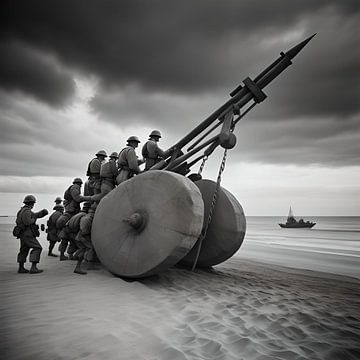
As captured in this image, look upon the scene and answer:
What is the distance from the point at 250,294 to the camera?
5.13m

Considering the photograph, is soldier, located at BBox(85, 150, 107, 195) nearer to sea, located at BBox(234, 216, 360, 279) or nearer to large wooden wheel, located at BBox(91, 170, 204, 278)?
large wooden wheel, located at BBox(91, 170, 204, 278)

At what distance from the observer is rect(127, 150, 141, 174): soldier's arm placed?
658 centimetres

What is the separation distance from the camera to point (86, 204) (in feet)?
23.4

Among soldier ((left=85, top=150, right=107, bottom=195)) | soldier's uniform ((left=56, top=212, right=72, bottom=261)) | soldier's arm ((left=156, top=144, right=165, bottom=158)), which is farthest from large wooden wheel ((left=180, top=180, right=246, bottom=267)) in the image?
soldier's uniform ((left=56, top=212, right=72, bottom=261))

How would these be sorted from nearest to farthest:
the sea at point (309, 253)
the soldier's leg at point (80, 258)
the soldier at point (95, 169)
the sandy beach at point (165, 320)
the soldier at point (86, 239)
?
the sandy beach at point (165, 320) < the soldier's leg at point (80, 258) < the soldier at point (86, 239) < the soldier at point (95, 169) < the sea at point (309, 253)

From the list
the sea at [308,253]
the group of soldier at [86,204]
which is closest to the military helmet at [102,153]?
the group of soldier at [86,204]

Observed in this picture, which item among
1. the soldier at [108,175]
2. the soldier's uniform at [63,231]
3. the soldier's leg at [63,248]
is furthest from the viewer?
the soldier's leg at [63,248]

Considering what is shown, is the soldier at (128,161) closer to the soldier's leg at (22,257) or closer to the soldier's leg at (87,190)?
the soldier's leg at (87,190)

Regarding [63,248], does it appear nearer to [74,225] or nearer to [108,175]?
[74,225]

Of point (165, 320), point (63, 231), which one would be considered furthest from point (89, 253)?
point (165, 320)

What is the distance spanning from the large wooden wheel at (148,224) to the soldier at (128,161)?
2.50ft

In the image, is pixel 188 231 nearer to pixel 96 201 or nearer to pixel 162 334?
pixel 162 334

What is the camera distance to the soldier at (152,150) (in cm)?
719

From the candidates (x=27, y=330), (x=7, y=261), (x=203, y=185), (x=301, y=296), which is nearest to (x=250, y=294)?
(x=301, y=296)
